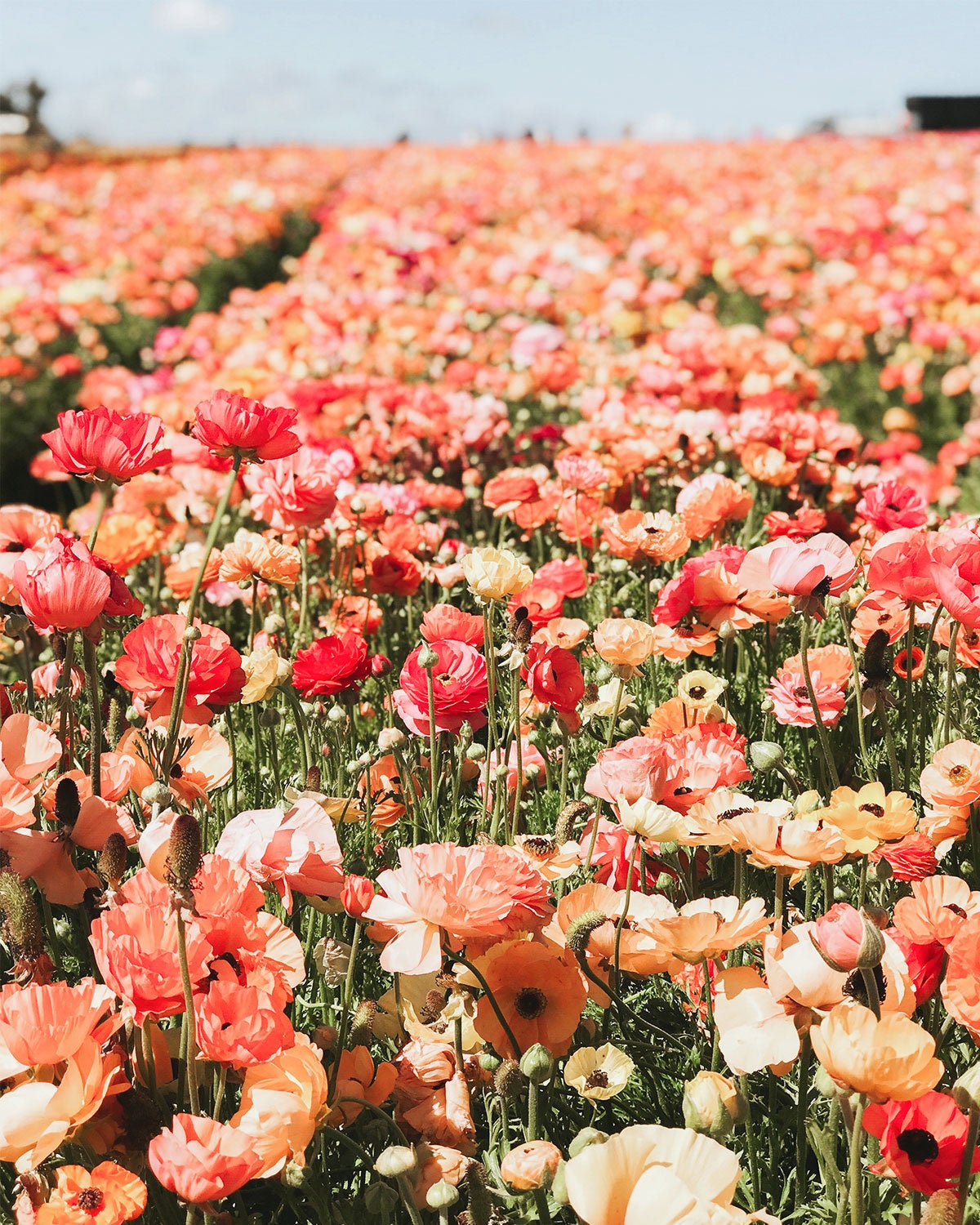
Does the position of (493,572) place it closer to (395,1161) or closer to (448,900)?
(448,900)

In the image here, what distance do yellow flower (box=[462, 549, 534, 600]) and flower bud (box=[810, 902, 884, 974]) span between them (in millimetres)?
794

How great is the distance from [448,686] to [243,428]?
18.1 inches

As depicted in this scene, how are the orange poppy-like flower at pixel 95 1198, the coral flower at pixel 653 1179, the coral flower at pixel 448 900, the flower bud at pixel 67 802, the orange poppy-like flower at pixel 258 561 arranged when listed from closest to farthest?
the coral flower at pixel 653 1179 < the orange poppy-like flower at pixel 95 1198 < the coral flower at pixel 448 900 < the flower bud at pixel 67 802 < the orange poppy-like flower at pixel 258 561

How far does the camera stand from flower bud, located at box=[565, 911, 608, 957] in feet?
4.01

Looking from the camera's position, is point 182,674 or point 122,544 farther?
point 122,544

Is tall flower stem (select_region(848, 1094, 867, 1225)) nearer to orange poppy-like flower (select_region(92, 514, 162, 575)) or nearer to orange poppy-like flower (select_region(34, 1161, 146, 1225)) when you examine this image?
orange poppy-like flower (select_region(34, 1161, 146, 1225))

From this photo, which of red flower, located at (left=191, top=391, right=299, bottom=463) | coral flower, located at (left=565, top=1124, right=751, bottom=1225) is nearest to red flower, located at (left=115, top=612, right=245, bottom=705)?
red flower, located at (left=191, top=391, right=299, bottom=463)

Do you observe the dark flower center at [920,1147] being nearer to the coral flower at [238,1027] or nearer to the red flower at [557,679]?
the coral flower at [238,1027]

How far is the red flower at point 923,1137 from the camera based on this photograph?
1.04m

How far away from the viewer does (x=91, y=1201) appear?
1.04 meters

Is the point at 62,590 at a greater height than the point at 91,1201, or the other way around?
the point at 62,590

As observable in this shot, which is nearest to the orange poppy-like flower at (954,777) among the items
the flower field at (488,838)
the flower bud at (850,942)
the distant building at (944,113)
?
the flower field at (488,838)

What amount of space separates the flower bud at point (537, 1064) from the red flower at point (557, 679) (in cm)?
68

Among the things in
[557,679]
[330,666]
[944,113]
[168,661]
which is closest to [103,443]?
[168,661]
